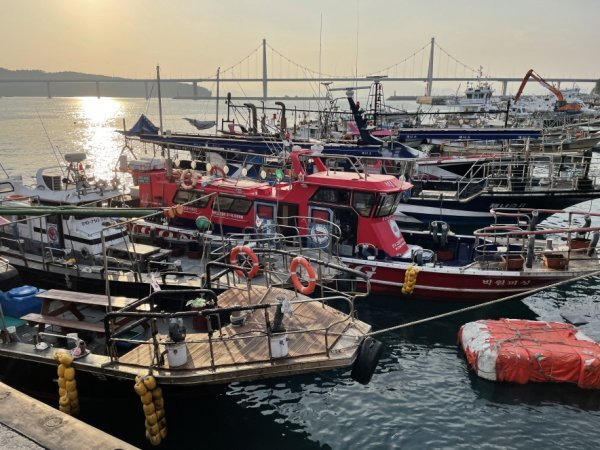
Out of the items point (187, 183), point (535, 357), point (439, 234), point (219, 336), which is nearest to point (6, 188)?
point (187, 183)

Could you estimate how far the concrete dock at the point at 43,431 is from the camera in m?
5.01

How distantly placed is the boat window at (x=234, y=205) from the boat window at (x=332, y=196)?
2499mm

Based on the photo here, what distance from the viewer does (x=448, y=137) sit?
1006 inches

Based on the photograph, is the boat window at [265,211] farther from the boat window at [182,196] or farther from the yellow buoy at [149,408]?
the yellow buoy at [149,408]

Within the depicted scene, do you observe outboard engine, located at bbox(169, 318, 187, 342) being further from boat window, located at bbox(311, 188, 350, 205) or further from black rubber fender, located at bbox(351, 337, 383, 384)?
boat window, located at bbox(311, 188, 350, 205)

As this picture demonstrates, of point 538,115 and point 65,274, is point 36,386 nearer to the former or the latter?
point 65,274

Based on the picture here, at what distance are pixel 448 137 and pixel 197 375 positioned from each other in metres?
22.1

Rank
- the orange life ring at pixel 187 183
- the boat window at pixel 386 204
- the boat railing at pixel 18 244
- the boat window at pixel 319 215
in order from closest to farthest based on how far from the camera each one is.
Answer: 1. the boat railing at pixel 18 244
2. the boat window at pixel 386 204
3. the boat window at pixel 319 215
4. the orange life ring at pixel 187 183

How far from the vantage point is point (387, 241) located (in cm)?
1425

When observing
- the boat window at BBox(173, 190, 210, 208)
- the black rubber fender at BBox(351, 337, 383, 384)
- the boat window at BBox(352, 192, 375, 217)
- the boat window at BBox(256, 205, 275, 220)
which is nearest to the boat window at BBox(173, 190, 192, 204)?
the boat window at BBox(173, 190, 210, 208)

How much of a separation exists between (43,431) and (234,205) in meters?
10.9

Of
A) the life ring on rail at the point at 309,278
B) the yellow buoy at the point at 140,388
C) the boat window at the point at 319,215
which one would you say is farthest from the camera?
the boat window at the point at 319,215

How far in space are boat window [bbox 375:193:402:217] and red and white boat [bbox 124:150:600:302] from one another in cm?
3

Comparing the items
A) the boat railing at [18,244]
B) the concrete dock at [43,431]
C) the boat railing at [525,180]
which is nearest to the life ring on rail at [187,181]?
the boat railing at [18,244]
